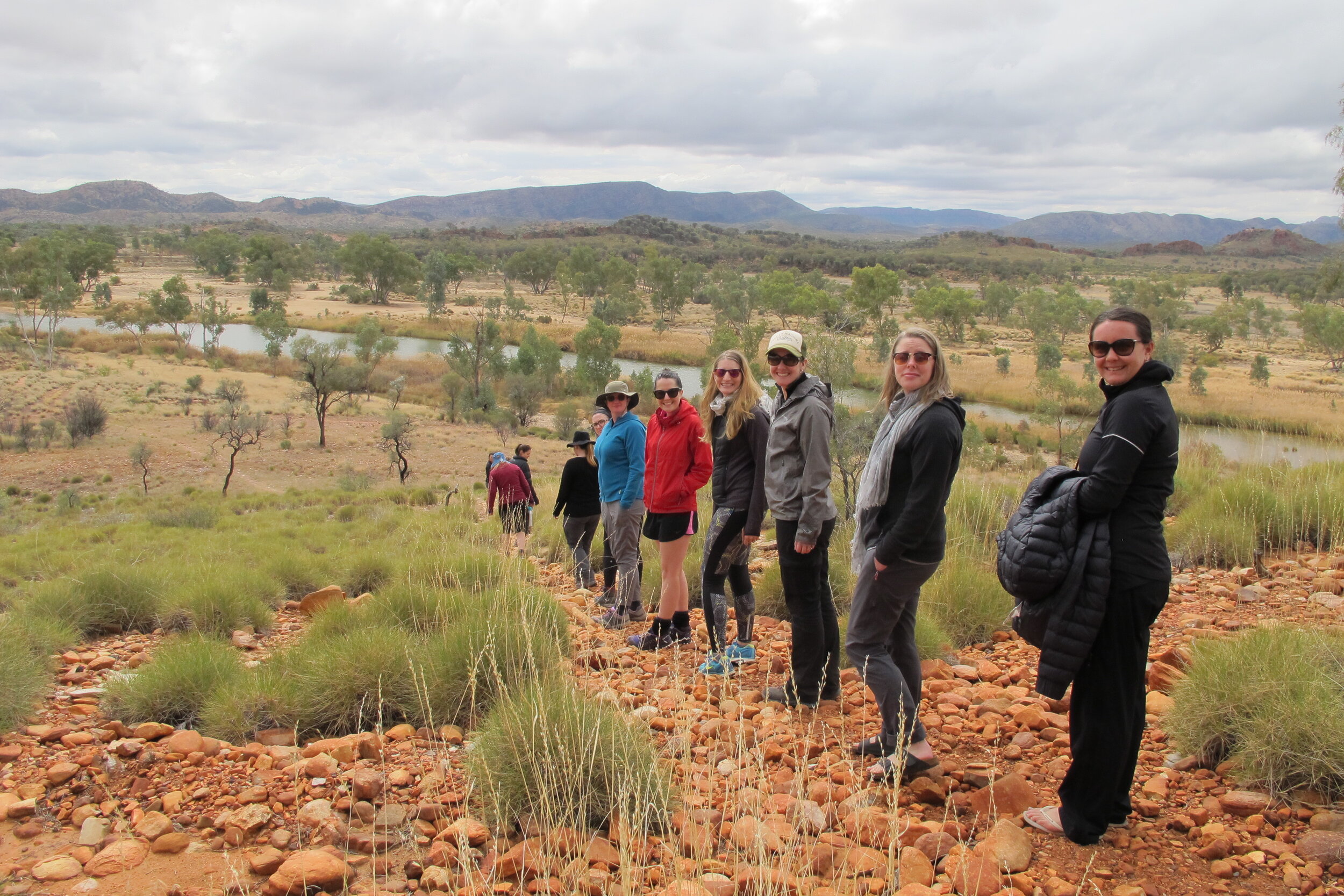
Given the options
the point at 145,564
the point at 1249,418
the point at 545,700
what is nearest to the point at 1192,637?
the point at 545,700

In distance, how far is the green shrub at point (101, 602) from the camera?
548cm

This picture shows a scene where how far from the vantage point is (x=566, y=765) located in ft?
9.36

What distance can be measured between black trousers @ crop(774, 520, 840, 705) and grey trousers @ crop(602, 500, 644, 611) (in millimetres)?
1870

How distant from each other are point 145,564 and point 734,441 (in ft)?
18.2

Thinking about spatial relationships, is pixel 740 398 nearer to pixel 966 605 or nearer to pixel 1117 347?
pixel 1117 347

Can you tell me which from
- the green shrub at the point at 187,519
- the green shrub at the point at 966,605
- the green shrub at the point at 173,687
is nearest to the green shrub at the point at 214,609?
the green shrub at the point at 173,687

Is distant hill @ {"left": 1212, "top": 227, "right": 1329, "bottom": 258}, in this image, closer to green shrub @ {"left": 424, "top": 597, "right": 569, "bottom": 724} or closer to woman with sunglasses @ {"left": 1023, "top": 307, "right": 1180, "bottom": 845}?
woman with sunglasses @ {"left": 1023, "top": 307, "right": 1180, "bottom": 845}

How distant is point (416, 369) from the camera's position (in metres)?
49.1

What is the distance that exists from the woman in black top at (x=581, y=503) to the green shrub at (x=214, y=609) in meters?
2.29

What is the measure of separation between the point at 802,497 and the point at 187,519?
49.8ft

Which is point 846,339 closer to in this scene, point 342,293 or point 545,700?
point 545,700

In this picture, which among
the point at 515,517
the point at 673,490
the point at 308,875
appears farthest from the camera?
the point at 515,517

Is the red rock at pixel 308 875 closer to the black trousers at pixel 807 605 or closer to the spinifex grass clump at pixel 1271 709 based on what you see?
the black trousers at pixel 807 605

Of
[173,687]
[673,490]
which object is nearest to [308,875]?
[173,687]
